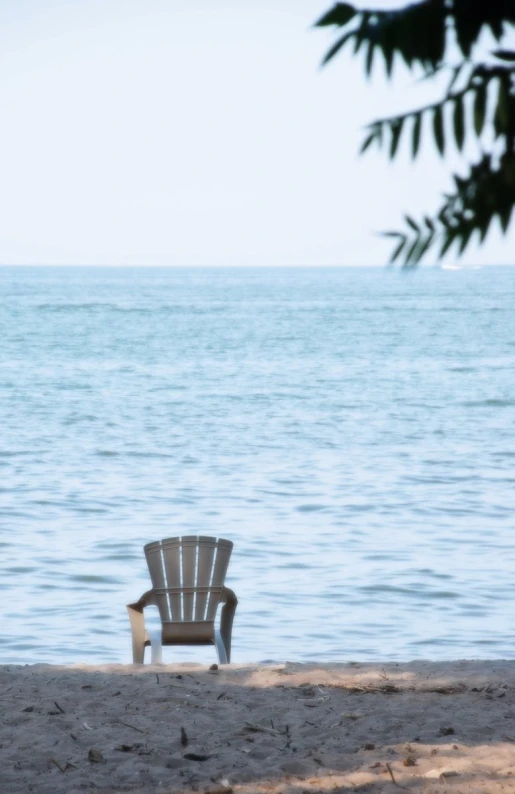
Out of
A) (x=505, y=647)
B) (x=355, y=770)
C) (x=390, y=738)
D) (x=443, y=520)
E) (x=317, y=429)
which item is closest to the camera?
(x=355, y=770)

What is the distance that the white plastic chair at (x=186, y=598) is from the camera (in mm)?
6758

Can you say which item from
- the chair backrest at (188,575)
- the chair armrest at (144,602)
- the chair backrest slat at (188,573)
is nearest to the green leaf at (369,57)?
the chair armrest at (144,602)

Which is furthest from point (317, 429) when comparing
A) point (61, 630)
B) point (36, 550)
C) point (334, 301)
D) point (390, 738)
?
point (334, 301)

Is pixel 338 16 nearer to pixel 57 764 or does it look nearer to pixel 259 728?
pixel 57 764

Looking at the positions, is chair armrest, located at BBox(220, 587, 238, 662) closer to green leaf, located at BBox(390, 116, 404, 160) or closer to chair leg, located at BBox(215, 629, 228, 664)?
chair leg, located at BBox(215, 629, 228, 664)

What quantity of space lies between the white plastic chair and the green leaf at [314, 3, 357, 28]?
504 cm

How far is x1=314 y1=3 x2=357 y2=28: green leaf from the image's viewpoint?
2088 mm

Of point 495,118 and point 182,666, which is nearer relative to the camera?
point 495,118

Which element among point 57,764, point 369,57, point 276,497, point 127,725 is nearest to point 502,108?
point 369,57

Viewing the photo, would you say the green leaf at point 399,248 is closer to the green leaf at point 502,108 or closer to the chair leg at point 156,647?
the green leaf at point 502,108

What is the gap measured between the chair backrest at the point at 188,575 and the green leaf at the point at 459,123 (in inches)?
201

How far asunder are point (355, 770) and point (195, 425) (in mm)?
17362

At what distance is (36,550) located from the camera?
10414 mm

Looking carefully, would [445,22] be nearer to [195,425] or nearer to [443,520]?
[443,520]
